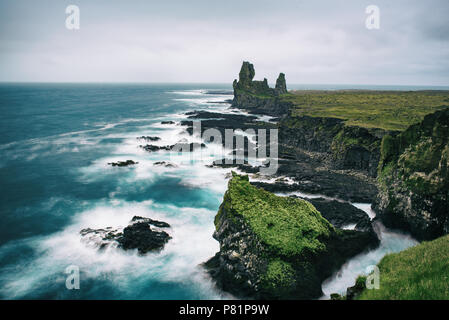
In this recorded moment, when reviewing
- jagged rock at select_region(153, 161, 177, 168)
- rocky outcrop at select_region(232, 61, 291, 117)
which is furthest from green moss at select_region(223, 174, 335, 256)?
rocky outcrop at select_region(232, 61, 291, 117)

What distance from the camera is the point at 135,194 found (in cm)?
3384

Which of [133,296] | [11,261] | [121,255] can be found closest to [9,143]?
[11,261]

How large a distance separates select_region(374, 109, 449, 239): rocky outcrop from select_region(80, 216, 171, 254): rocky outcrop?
19872mm

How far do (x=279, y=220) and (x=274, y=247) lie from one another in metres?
2.17

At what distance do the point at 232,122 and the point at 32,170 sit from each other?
177ft

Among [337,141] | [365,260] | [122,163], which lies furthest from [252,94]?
[365,260]

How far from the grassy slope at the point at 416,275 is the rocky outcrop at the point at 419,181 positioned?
273 inches

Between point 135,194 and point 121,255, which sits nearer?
point 121,255

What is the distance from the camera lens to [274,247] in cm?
1603

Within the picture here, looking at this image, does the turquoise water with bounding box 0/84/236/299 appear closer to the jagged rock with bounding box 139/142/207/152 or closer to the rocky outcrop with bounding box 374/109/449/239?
the jagged rock with bounding box 139/142/207/152

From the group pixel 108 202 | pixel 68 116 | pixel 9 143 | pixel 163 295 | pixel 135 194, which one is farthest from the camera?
pixel 68 116

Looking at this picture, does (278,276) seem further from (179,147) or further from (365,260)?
(179,147)

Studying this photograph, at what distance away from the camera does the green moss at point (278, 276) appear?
587 inches
